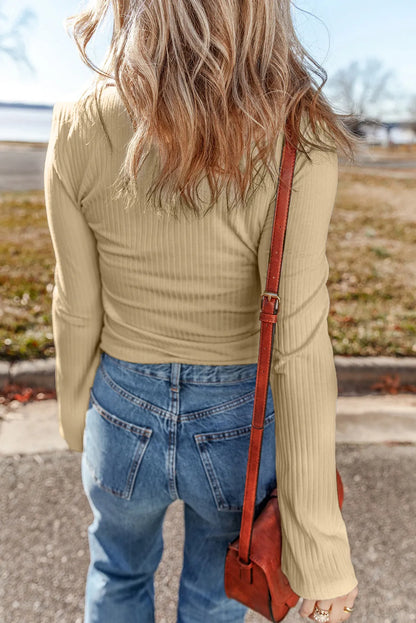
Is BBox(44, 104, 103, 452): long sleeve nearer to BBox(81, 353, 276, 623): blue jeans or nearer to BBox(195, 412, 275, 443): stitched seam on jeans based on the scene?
BBox(81, 353, 276, 623): blue jeans

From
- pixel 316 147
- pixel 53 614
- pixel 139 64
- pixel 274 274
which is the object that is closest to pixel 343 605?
pixel 274 274

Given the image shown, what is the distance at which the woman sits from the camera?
938mm

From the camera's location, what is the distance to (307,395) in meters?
1.06

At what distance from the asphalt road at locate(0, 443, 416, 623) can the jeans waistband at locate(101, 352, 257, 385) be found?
1204mm

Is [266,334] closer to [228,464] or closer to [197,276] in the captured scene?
[197,276]

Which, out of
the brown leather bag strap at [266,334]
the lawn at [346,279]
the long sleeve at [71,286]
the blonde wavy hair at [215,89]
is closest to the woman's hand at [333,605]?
the brown leather bag strap at [266,334]

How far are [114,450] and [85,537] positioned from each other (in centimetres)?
129

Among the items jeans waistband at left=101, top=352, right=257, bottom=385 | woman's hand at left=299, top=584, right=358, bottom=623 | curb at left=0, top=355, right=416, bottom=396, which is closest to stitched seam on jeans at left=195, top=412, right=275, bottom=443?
jeans waistband at left=101, top=352, right=257, bottom=385

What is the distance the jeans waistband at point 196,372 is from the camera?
117 centimetres

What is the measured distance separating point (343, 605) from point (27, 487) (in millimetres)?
1795

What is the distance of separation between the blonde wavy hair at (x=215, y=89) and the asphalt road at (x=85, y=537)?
1647mm

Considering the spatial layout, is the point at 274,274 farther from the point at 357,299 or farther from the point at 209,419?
the point at 357,299

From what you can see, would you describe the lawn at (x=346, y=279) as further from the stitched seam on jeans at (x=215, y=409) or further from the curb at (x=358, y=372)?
the stitched seam on jeans at (x=215, y=409)

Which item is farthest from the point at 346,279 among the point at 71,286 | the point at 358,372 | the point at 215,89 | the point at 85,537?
the point at 215,89
